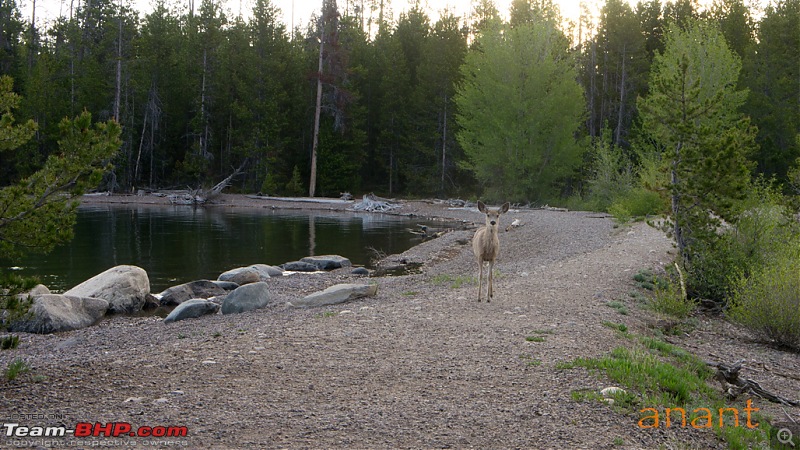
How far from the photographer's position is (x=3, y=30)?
54281 mm

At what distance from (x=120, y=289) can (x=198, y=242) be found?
12.8 m

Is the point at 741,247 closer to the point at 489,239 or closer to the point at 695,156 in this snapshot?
the point at 695,156

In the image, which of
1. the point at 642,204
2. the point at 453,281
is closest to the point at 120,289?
the point at 453,281

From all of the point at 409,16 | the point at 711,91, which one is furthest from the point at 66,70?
the point at 711,91

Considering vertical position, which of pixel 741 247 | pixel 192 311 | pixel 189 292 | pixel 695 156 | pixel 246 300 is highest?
pixel 695 156

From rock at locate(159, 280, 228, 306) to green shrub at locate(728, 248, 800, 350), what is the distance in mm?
11746

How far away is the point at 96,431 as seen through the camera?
5.17m

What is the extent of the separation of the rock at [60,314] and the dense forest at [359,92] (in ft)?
108

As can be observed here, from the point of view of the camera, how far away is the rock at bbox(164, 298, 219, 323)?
1318 cm

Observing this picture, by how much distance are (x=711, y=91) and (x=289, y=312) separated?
104ft

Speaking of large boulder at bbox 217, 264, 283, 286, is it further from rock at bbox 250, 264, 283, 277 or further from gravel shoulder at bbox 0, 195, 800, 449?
gravel shoulder at bbox 0, 195, 800, 449

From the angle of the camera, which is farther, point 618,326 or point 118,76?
point 118,76

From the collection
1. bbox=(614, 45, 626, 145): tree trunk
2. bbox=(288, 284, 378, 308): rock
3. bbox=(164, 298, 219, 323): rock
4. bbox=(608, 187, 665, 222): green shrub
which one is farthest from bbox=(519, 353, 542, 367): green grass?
bbox=(614, 45, 626, 145): tree trunk

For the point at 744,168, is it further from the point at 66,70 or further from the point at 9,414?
the point at 66,70
